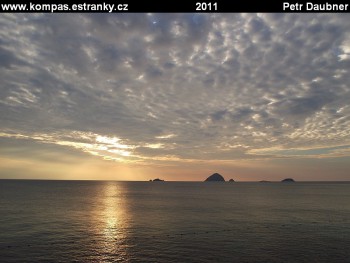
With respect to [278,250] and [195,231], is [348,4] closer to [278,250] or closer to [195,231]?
[278,250]

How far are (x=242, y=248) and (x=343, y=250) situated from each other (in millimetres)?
20825

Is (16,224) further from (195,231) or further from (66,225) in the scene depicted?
(195,231)

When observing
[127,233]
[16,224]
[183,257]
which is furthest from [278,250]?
[16,224]

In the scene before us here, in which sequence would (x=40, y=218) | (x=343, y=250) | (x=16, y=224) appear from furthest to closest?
(x=40, y=218) → (x=16, y=224) → (x=343, y=250)

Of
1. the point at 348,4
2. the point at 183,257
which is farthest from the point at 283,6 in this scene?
the point at 183,257

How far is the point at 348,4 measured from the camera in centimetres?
3325

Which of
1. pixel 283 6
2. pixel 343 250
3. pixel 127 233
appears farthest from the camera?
pixel 127 233

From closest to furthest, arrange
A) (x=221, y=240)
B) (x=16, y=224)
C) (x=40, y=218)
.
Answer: (x=221, y=240) < (x=16, y=224) < (x=40, y=218)

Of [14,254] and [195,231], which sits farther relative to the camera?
[195,231]

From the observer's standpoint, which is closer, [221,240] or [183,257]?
[183,257]

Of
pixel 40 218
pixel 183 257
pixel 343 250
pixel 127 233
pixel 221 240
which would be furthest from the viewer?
pixel 40 218

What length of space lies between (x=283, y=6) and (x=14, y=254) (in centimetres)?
6296

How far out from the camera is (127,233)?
238 feet

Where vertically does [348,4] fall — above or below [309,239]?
above
